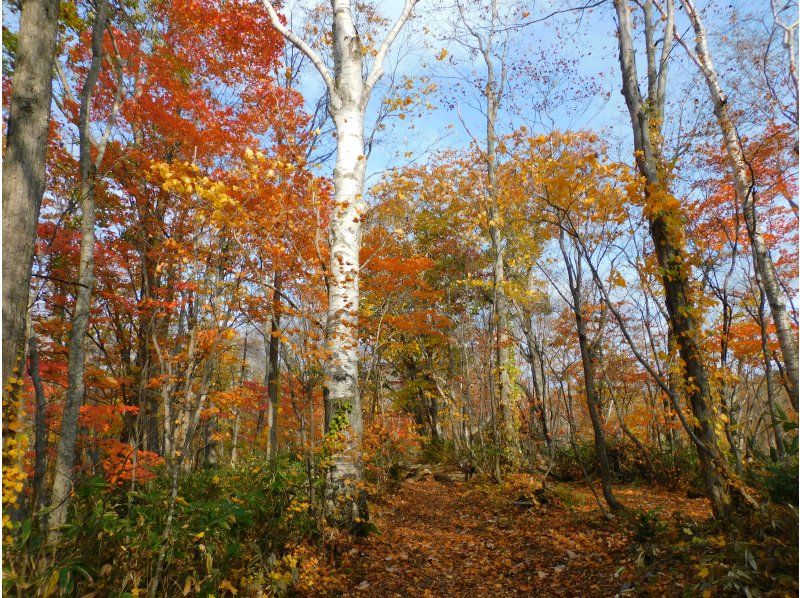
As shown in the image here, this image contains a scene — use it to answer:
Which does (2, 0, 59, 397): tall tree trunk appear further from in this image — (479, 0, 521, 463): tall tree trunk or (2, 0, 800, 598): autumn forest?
(479, 0, 521, 463): tall tree trunk

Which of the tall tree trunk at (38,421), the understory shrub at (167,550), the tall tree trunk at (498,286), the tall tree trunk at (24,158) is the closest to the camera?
the tall tree trunk at (24,158)

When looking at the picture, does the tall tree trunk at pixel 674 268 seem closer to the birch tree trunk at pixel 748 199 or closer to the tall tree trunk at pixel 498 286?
the birch tree trunk at pixel 748 199

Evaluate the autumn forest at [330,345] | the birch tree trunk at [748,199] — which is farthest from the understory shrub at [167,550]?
the birch tree trunk at [748,199]

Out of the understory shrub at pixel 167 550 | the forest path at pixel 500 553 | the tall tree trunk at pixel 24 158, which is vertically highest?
the tall tree trunk at pixel 24 158

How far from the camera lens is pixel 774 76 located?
7.02 meters

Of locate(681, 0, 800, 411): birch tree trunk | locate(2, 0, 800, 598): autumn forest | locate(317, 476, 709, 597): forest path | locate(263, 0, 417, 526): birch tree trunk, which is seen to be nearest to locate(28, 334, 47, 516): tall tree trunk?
locate(2, 0, 800, 598): autumn forest

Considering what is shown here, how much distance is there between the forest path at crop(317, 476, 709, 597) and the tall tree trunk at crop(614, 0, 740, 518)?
966 mm

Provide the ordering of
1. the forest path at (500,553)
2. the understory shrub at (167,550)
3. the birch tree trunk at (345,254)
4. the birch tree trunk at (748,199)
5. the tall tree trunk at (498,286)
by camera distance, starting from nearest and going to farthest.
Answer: the understory shrub at (167,550)
the forest path at (500,553)
the birch tree trunk at (345,254)
the birch tree trunk at (748,199)
the tall tree trunk at (498,286)

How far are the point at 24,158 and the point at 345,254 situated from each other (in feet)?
10.3

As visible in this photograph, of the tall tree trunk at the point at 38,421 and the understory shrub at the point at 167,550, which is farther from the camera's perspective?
the tall tree trunk at the point at 38,421

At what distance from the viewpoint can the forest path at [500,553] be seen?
364 centimetres

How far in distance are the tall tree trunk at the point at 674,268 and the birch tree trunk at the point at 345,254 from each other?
2.99 m

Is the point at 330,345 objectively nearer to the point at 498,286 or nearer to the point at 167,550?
the point at 167,550

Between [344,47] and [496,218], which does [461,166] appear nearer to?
[496,218]
